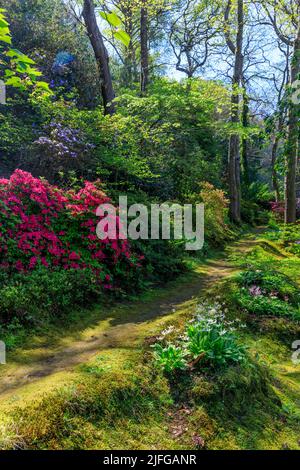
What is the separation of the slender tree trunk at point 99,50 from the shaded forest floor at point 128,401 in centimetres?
969

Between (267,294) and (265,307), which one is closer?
(265,307)

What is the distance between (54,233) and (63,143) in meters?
3.51

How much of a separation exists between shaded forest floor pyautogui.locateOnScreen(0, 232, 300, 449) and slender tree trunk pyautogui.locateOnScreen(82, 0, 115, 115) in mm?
9689

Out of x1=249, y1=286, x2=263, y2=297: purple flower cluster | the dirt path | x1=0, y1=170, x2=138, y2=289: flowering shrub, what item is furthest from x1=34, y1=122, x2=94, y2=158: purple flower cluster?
x1=249, y1=286, x2=263, y2=297: purple flower cluster

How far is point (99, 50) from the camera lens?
1254 cm

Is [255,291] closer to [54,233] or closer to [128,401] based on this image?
[54,233]

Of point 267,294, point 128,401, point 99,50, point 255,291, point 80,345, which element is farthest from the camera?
point 99,50

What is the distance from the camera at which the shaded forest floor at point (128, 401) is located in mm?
2715

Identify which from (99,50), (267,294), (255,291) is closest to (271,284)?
(267,294)

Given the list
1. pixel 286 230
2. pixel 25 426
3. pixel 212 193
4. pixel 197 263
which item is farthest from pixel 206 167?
pixel 25 426

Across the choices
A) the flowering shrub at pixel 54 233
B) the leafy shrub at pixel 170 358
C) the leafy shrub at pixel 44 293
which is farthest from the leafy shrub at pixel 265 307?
the leafy shrub at pixel 170 358

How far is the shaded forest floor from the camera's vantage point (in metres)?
2.71

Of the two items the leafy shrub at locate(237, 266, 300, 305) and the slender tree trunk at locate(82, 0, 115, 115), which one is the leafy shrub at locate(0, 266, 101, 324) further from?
the slender tree trunk at locate(82, 0, 115, 115)
